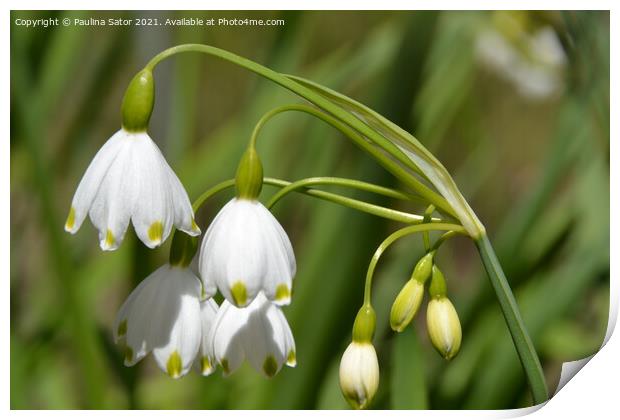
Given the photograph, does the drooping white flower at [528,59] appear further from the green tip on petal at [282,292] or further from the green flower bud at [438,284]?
the green tip on petal at [282,292]

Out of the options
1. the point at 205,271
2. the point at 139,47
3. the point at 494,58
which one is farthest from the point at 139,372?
the point at 494,58

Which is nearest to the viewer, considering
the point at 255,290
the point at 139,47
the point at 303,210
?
the point at 255,290

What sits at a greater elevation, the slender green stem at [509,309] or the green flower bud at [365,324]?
the slender green stem at [509,309]

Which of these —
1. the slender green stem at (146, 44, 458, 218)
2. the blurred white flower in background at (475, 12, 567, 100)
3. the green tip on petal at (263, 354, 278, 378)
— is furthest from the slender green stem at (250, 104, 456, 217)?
the blurred white flower in background at (475, 12, 567, 100)

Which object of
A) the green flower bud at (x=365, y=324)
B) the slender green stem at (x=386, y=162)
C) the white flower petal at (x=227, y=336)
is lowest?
the white flower petal at (x=227, y=336)

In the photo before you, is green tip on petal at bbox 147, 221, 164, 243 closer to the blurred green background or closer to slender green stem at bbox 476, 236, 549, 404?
slender green stem at bbox 476, 236, 549, 404

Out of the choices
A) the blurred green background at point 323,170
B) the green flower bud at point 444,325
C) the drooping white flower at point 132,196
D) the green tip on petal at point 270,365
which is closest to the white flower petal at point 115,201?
the drooping white flower at point 132,196

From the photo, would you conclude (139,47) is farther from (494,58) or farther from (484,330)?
(484,330)
